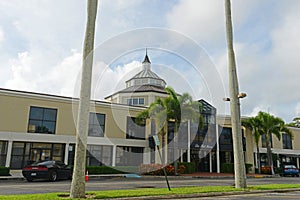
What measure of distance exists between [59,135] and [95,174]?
4.62m

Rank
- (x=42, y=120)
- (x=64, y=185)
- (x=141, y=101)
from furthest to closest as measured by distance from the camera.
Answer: (x=141, y=101) → (x=42, y=120) → (x=64, y=185)

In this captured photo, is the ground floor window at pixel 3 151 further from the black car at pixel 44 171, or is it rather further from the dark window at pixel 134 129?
the dark window at pixel 134 129

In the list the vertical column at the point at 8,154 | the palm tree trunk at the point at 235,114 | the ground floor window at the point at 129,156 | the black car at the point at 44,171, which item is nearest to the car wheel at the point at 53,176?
the black car at the point at 44,171

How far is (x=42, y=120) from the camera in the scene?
25.5 metres

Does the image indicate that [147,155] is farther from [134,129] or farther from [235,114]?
[235,114]

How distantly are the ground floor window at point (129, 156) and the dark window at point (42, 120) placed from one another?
6801mm

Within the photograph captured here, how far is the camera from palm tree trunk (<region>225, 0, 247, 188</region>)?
1420 centimetres

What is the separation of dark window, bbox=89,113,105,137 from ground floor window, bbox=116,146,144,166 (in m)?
2.46

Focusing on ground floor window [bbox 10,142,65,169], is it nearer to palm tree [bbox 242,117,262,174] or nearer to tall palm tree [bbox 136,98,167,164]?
tall palm tree [bbox 136,98,167,164]

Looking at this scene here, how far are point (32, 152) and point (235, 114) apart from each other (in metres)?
17.6

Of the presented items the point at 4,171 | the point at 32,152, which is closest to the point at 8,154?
the point at 32,152

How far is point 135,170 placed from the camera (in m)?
27.7

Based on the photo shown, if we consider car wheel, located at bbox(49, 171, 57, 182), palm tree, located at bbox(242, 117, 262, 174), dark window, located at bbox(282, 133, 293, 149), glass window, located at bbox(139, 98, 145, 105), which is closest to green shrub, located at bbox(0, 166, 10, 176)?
car wheel, located at bbox(49, 171, 57, 182)

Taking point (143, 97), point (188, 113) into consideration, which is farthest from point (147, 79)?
point (188, 113)
